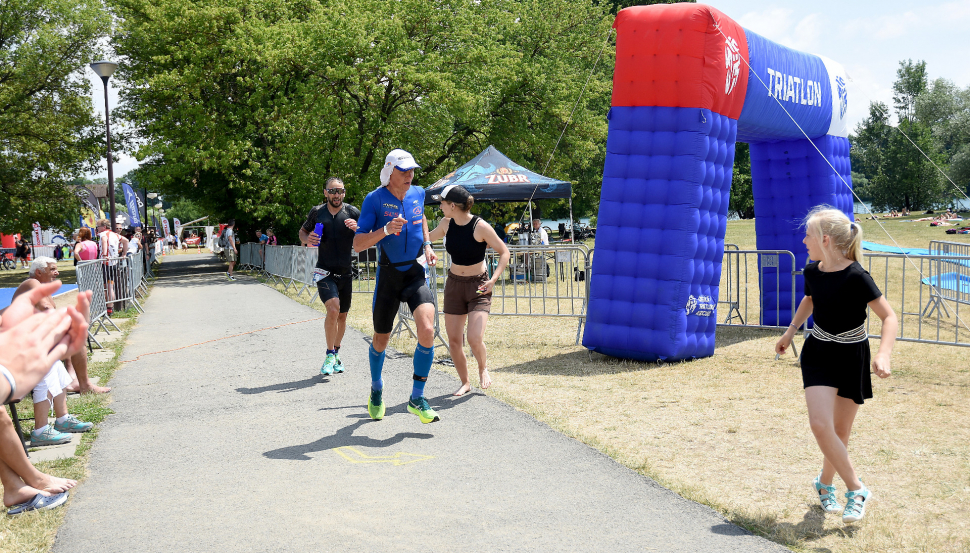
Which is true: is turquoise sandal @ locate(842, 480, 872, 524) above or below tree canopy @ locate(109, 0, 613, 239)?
below

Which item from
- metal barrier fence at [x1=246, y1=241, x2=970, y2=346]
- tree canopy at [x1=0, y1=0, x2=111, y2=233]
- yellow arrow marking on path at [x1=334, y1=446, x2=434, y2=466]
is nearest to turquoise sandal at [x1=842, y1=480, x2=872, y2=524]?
yellow arrow marking on path at [x1=334, y1=446, x2=434, y2=466]

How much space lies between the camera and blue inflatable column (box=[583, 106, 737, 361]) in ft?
27.8

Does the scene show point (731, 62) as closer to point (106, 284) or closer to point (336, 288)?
point (336, 288)

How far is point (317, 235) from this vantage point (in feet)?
26.4

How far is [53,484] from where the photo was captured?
4430 mm

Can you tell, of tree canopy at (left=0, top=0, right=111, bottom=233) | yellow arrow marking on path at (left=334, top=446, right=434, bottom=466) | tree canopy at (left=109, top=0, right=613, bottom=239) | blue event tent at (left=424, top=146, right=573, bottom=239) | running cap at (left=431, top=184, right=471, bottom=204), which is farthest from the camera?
tree canopy at (left=0, top=0, right=111, bottom=233)

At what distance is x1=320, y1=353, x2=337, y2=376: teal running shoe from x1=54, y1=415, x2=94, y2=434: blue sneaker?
262 cm

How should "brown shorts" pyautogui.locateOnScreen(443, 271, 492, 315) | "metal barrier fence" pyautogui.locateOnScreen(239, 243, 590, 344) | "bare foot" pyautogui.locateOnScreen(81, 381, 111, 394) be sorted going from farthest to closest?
"metal barrier fence" pyautogui.locateOnScreen(239, 243, 590, 344)
"bare foot" pyautogui.locateOnScreen(81, 381, 111, 394)
"brown shorts" pyautogui.locateOnScreen(443, 271, 492, 315)

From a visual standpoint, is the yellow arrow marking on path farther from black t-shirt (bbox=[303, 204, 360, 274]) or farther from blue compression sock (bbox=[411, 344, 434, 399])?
black t-shirt (bbox=[303, 204, 360, 274])

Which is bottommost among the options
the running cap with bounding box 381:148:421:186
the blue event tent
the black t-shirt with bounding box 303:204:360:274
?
the black t-shirt with bounding box 303:204:360:274

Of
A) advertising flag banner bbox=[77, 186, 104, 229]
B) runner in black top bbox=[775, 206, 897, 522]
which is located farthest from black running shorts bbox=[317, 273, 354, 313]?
advertising flag banner bbox=[77, 186, 104, 229]

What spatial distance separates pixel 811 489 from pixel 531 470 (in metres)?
1.69

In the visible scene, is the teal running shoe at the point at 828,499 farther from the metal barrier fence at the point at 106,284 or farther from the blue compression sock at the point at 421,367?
the metal barrier fence at the point at 106,284

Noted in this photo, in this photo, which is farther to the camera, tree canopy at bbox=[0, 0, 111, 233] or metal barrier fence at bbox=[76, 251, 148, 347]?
tree canopy at bbox=[0, 0, 111, 233]
